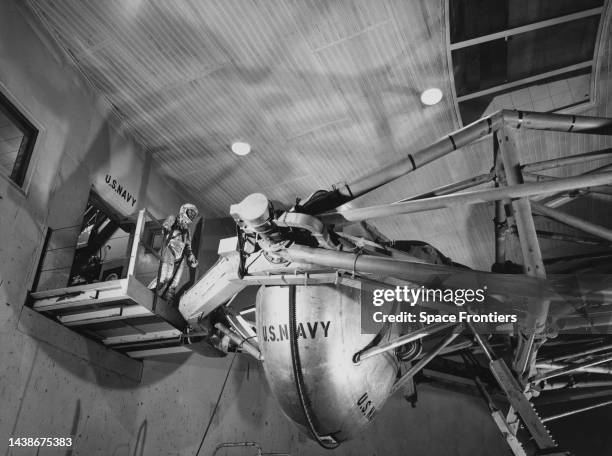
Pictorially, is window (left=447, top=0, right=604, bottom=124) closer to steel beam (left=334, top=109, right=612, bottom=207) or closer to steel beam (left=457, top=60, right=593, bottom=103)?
steel beam (left=457, top=60, right=593, bottom=103)

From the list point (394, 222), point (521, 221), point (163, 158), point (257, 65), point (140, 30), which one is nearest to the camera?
point (521, 221)

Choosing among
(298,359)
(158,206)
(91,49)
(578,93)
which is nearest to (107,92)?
(91,49)

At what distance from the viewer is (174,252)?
9.20m

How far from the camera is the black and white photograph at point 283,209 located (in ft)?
21.6

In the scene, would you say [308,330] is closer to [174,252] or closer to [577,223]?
[174,252]

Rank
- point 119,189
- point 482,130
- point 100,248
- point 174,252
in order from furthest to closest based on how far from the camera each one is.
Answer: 1. point 100,248
2. point 119,189
3. point 174,252
4. point 482,130

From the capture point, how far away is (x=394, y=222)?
14.0 metres

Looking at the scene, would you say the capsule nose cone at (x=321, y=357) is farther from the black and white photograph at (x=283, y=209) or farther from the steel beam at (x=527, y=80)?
the steel beam at (x=527, y=80)

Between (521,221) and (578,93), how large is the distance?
21.0 feet

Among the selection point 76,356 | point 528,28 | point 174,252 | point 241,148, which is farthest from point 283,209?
point 528,28

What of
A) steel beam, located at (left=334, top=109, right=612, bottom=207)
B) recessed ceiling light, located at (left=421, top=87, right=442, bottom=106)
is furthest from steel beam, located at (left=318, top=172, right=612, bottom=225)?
recessed ceiling light, located at (left=421, top=87, right=442, bottom=106)

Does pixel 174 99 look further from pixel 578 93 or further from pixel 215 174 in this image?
pixel 578 93

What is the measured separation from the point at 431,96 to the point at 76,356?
9309mm

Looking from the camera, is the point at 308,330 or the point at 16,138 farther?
the point at 16,138
